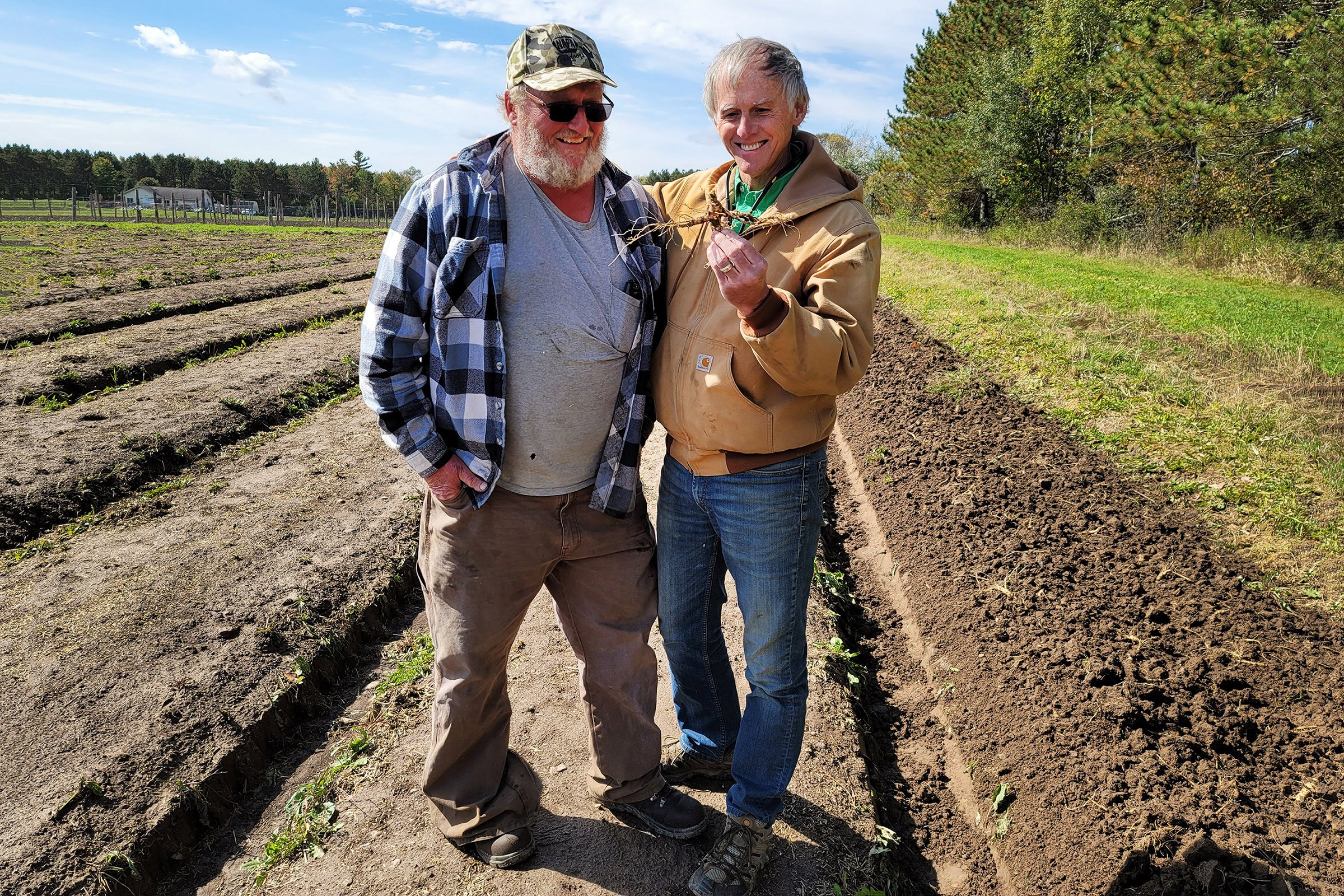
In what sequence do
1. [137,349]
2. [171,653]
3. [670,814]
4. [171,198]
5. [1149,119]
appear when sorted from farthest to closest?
[171,198]
[1149,119]
[137,349]
[171,653]
[670,814]

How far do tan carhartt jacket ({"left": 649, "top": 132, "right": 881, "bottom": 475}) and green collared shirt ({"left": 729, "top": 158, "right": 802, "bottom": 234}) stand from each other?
0.17ft

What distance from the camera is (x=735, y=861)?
8.86 ft

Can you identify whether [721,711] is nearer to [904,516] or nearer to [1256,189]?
[904,516]

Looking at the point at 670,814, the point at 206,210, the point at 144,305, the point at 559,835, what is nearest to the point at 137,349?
the point at 144,305

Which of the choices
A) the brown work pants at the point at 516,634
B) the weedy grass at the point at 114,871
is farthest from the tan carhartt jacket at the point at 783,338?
the weedy grass at the point at 114,871

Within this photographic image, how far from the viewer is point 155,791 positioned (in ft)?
11.0

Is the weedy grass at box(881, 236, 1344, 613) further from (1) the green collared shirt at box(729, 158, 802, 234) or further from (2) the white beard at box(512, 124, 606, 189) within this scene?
(2) the white beard at box(512, 124, 606, 189)

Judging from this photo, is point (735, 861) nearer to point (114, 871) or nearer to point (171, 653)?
point (114, 871)

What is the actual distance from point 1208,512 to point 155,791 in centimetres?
559

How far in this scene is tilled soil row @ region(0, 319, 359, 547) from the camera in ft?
20.0

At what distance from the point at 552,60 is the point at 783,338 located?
1098 millimetres

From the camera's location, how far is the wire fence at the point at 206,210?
52531 millimetres

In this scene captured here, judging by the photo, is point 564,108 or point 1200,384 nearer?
point 564,108

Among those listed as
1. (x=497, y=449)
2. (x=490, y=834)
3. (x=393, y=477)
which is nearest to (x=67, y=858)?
(x=490, y=834)
